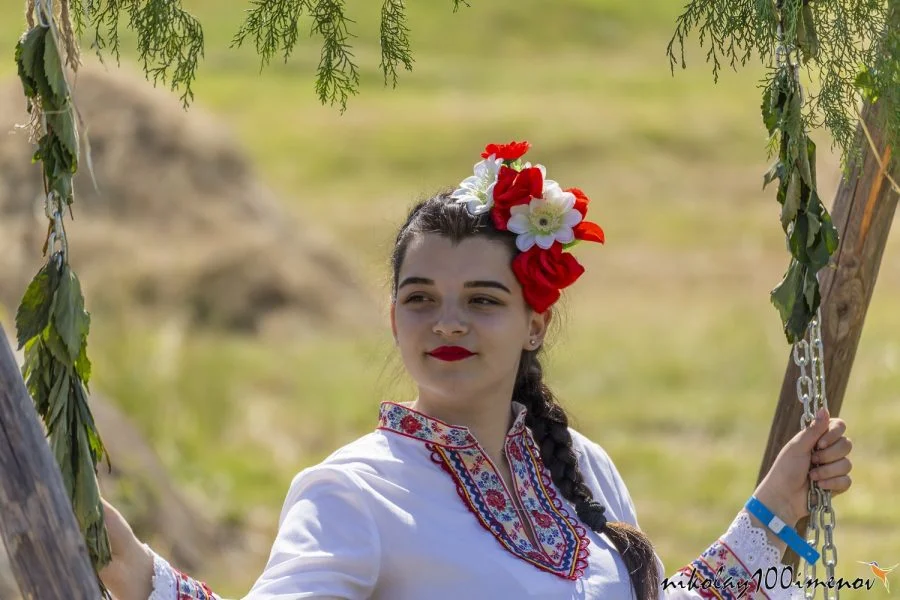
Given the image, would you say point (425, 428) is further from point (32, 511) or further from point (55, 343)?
point (32, 511)

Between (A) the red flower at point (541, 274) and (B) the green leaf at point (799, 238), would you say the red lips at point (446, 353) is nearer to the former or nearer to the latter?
(A) the red flower at point (541, 274)

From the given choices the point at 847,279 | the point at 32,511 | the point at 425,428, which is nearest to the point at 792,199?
the point at 847,279

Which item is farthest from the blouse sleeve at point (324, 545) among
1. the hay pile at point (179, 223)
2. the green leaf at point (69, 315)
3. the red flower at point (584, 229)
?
the hay pile at point (179, 223)

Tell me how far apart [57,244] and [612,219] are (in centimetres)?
1489

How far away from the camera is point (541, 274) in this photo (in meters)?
2.78

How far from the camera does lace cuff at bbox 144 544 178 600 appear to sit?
8.07 ft

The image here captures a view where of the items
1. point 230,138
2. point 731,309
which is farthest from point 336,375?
point 731,309

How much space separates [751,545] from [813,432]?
0.26m

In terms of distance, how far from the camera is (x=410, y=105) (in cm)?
2247

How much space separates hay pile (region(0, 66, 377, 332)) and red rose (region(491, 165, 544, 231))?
23.1 feet

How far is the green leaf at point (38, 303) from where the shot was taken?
7.55 feet

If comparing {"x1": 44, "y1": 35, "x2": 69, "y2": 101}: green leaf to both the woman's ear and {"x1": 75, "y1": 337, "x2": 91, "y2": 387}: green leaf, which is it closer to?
{"x1": 75, "y1": 337, "x2": 91, "y2": 387}: green leaf

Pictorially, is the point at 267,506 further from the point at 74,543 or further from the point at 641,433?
the point at 74,543

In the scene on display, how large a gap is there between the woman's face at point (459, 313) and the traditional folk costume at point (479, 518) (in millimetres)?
59
